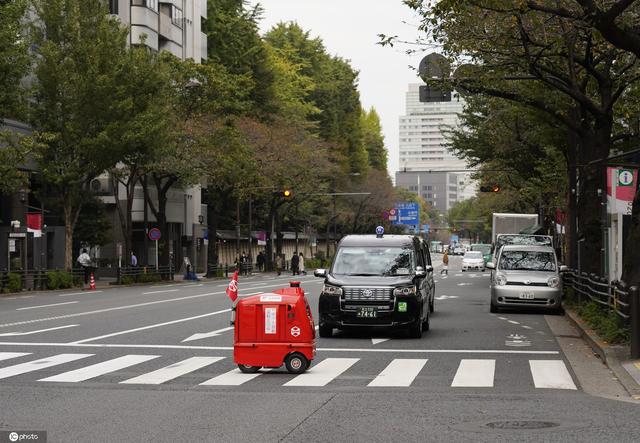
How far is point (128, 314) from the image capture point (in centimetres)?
2705

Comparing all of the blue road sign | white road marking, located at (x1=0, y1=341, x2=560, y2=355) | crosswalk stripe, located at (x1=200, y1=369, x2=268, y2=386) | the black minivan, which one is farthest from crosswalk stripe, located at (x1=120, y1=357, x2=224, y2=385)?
the blue road sign

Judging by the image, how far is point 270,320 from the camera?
14102 mm

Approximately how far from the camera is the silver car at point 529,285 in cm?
2758

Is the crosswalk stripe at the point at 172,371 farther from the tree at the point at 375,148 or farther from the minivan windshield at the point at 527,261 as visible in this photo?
the tree at the point at 375,148

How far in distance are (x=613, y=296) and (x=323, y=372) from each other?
7882mm

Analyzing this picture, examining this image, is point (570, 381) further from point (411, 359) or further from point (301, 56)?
point (301, 56)

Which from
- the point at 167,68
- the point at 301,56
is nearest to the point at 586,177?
the point at 167,68

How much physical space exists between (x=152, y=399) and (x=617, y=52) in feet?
56.8

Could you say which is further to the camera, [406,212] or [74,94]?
[406,212]

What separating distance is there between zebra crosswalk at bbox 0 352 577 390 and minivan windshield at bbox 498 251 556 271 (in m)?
12.6

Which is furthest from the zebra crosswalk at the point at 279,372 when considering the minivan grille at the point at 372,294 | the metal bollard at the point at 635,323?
the minivan grille at the point at 372,294

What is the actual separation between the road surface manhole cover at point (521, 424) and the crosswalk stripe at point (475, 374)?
2917 millimetres

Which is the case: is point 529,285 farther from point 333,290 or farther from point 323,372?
point 323,372

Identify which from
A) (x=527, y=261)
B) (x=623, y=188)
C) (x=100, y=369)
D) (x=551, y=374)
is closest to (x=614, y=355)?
(x=551, y=374)
